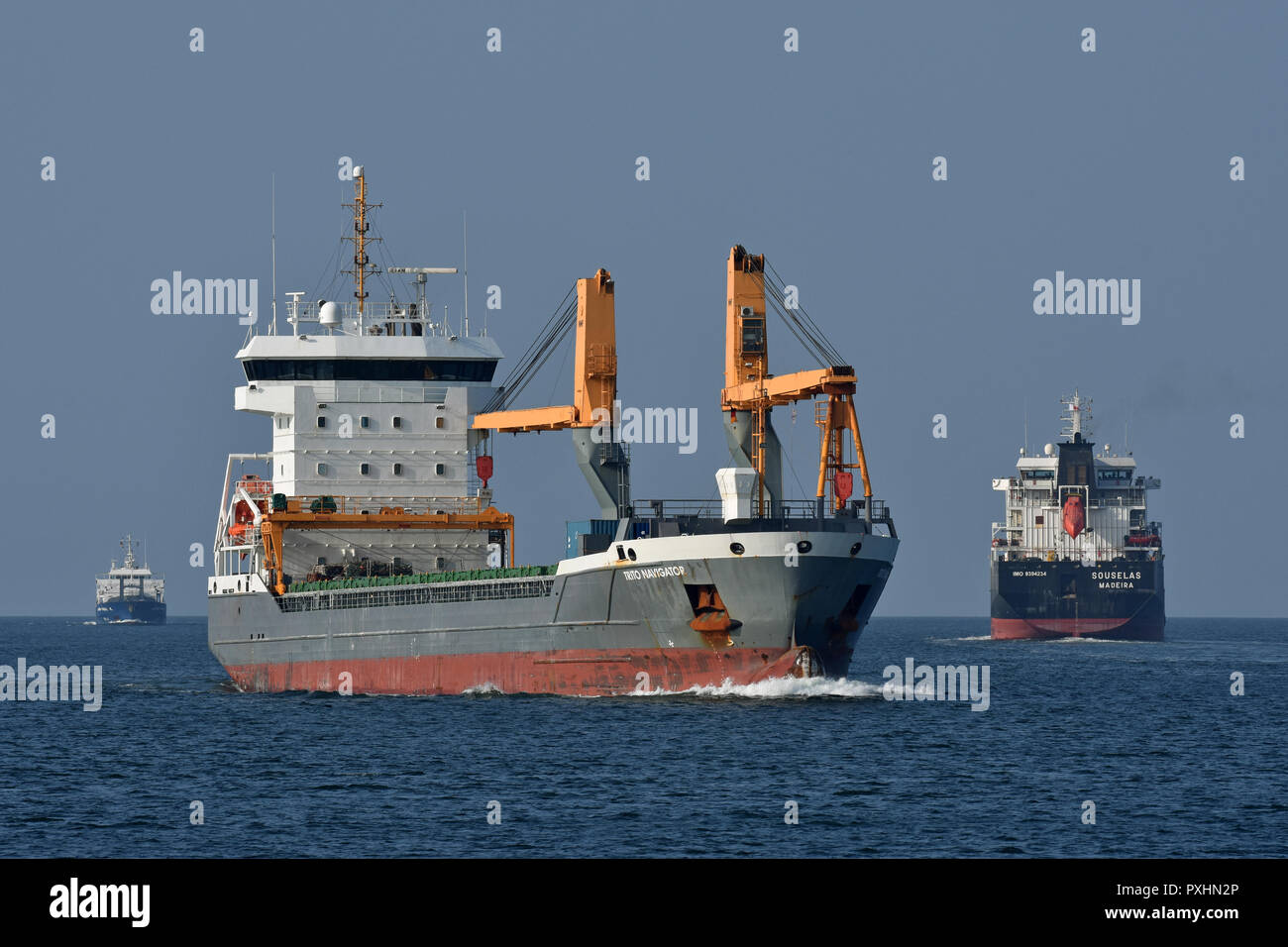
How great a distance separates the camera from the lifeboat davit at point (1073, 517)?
121m

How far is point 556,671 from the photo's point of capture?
4981cm

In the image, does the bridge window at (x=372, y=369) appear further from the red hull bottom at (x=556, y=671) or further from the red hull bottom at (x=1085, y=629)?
the red hull bottom at (x=1085, y=629)

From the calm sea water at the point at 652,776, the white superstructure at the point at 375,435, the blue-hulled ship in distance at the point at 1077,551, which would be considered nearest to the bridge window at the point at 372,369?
the white superstructure at the point at 375,435

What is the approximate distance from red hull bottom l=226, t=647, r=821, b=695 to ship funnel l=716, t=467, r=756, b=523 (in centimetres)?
356

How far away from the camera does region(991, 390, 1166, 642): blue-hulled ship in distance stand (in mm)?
117250

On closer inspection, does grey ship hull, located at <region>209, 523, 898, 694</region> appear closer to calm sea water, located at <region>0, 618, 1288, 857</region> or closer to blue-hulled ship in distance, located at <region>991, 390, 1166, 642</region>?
calm sea water, located at <region>0, 618, 1288, 857</region>

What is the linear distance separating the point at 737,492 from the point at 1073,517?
78.7 m

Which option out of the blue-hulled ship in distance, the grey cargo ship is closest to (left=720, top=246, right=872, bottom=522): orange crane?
the grey cargo ship

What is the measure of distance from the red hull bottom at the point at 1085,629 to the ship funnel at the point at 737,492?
75.7m
